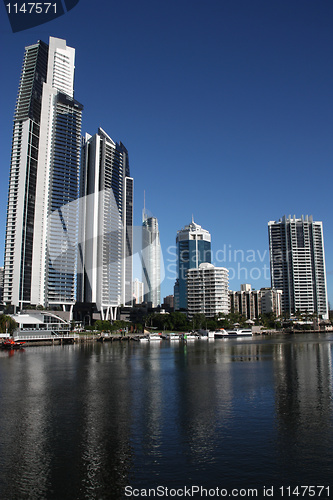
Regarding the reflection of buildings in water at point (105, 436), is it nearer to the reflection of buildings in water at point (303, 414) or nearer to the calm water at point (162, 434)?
the calm water at point (162, 434)

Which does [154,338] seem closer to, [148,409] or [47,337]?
[47,337]

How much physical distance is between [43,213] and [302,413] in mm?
172407

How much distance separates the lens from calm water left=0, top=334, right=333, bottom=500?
20234mm

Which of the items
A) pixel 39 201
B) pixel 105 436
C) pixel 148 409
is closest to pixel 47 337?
pixel 39 201

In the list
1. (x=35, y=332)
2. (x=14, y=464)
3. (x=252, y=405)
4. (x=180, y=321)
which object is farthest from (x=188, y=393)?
(x=180, y=321)

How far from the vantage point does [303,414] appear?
31.6 meters

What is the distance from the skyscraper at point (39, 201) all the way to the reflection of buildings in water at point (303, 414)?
147 m

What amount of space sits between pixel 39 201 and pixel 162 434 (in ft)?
567

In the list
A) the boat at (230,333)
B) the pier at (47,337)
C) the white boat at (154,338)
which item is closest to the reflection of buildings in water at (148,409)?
the pier at (47,337)

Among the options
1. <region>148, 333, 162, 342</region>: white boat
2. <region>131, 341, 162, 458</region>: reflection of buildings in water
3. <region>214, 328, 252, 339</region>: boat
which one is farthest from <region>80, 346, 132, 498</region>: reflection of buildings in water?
<region>214, 328, 252, 339</region>: boat

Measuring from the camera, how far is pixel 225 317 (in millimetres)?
191125

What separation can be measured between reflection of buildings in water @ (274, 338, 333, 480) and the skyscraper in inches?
5776

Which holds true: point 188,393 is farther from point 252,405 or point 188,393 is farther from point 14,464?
point 14,464

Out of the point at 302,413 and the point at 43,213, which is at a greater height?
the point at 43,213
